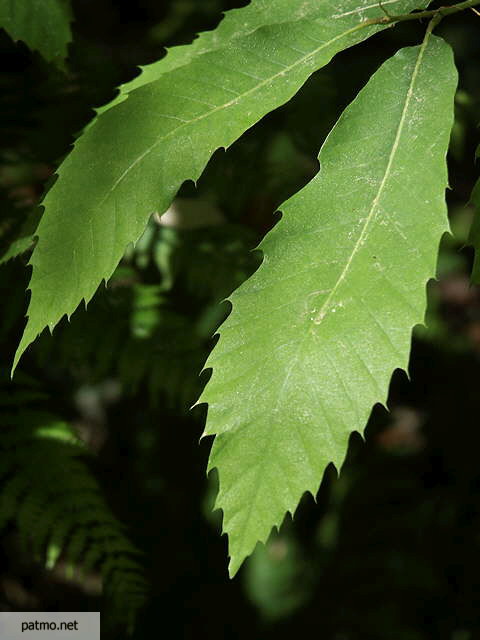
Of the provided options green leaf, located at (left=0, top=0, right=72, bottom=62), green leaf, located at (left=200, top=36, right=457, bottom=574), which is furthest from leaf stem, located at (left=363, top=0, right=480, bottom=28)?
green leaf, located at (left=0, top=0, right=72, bottom=62)

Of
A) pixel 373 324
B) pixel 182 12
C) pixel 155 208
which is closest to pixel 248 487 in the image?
pixel 373 324

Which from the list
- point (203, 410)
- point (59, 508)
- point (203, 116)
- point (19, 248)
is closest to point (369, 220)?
point (203, 116)

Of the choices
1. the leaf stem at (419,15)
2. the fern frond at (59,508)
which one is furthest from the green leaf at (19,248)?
the leaf stem at (419,15)

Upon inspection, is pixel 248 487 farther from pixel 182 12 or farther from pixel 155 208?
pixel 182 12

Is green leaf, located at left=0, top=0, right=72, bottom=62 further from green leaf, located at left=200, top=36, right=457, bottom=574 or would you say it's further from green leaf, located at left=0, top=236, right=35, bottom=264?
green leaf, located at left=200, top=36, right=457, bottom=574

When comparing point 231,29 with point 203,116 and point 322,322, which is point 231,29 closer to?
point 203,116
